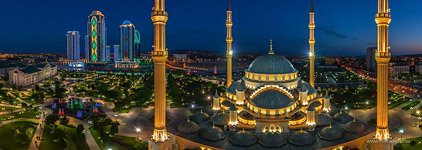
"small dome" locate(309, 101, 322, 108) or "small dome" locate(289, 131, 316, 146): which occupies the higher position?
"small dome" locate(309, 101, 322, 108)

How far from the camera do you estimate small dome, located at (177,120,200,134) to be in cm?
1888

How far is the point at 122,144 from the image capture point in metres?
19.2

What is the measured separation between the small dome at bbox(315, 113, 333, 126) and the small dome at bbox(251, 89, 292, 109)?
1.73 m

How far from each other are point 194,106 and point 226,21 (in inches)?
294

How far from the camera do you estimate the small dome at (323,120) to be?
1990 centimetres

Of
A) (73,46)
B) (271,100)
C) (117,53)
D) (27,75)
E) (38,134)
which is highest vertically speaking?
(73,46)

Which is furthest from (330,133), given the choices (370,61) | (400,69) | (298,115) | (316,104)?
(370,61)

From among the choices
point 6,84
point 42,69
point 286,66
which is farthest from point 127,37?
point 286,66

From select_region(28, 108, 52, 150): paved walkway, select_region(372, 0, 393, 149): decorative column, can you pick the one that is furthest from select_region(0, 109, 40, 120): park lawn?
select_region(372, 0, 393, 149): decorative column

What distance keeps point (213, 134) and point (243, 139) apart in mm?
1613

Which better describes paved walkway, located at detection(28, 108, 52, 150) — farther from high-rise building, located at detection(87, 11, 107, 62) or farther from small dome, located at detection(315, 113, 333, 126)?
high-rise building, located at detection(87, 11, 107, 62)

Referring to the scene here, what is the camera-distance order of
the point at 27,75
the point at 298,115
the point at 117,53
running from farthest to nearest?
the point at 117,53 < the point at 27,75 < the point at 298,115

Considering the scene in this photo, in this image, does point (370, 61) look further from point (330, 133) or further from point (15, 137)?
point (15, 137)

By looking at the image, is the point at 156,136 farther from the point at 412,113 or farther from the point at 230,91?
the point at 412,113
